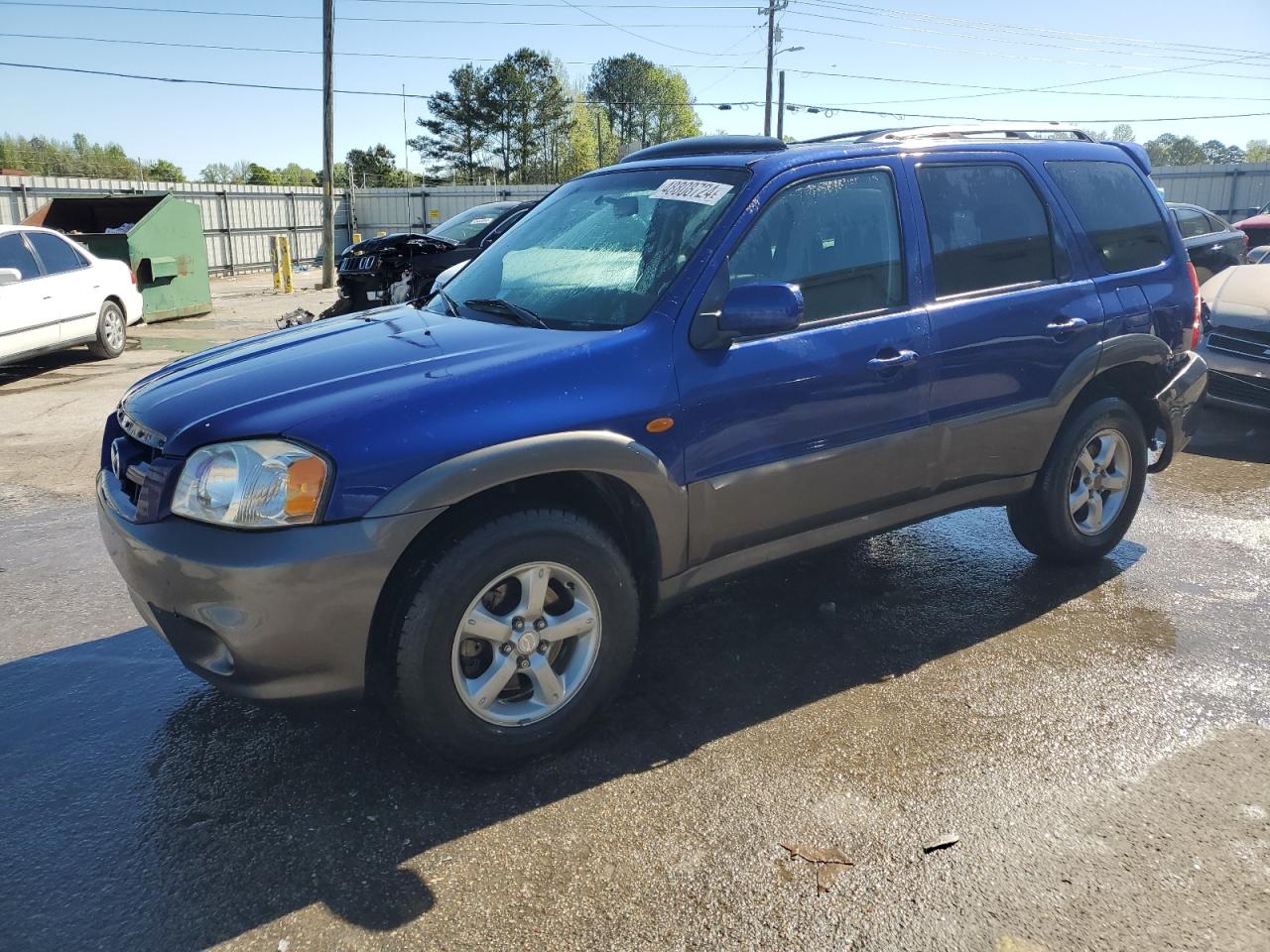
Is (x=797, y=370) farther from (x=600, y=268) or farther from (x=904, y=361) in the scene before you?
(x=600, y=268)

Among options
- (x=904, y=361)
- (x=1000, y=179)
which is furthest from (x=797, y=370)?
(x=1000, y=179)

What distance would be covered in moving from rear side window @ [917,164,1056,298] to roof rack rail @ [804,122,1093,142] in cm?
23

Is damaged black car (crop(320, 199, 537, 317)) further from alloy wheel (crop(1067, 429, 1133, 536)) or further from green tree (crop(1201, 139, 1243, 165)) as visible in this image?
green tree (crop(1201, 139, 1243, 165))

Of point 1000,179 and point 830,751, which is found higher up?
point 1000,179

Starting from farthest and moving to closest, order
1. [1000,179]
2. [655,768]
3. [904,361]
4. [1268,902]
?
1. [1000,179]
2. [904,361]
3. [655,768]
4. [1268,902]

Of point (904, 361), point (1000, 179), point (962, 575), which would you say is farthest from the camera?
point (962, 575)

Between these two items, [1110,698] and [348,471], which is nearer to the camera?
[348,471]

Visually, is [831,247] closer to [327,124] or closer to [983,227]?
[983,227]

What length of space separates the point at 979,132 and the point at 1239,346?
15.6 feet

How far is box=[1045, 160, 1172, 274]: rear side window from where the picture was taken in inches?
170

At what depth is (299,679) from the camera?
266 cm

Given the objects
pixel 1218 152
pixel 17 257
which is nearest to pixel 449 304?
pixel 17 257

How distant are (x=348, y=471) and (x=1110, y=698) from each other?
2.73 meters

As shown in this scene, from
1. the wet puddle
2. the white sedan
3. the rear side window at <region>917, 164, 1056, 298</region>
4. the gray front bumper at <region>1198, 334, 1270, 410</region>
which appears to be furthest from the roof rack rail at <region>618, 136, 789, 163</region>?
the wet puddle
